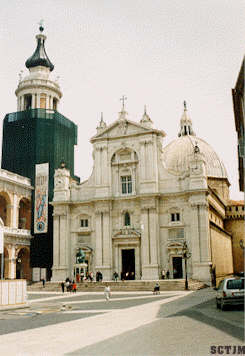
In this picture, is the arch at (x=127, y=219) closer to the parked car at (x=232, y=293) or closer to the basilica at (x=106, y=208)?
the basilica at (x=106, y=208)

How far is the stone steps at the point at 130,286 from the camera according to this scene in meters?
42.3

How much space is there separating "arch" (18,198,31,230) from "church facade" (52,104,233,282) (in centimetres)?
669

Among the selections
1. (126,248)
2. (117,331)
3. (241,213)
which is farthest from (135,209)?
(117,331)

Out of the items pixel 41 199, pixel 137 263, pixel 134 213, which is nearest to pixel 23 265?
pixel 41 199

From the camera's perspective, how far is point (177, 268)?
4906cm

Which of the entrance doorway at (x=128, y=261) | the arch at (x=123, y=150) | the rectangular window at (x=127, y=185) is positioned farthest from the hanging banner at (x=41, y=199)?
the entrance doorway at (x=128, y=261)

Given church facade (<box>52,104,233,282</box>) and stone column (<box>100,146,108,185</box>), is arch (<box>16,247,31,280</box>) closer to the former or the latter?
church facade (<box>52,104,233,282</box>)

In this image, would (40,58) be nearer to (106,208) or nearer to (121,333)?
(106,208)

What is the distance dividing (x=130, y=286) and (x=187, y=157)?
1531 inches

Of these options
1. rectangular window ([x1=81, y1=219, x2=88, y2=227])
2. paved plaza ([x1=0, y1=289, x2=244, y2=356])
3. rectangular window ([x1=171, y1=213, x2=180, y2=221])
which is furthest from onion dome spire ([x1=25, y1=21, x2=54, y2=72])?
paved plaza ([x1=0, y1=289, x2=244, y2=356])

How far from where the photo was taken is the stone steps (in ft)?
139

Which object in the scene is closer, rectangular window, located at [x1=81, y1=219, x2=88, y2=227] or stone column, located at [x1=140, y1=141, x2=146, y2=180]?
stone column, located at [x1=140, y1=141, x2=146, y2=180]

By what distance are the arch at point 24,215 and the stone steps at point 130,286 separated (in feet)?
44.1

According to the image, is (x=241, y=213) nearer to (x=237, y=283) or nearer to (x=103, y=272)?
(x=103, y=272)
